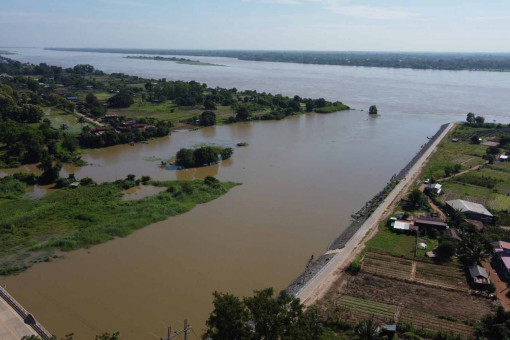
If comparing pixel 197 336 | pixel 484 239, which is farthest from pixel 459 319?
pixel 197 336

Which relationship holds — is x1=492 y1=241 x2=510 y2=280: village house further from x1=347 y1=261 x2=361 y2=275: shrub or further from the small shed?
x1=347 y1=261 x2=361 y2=275: shrub

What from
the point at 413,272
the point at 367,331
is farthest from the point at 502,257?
the point at 367,331

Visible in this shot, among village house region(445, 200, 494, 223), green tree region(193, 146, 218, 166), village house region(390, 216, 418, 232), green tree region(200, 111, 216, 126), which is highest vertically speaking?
green tree region(200, 111, 216, 126)

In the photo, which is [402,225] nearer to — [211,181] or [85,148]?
[211,181]

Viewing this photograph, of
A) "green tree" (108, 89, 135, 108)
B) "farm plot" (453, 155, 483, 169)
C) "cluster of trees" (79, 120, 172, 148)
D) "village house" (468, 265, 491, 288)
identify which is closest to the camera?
"village house" (468, 265, 491, 288)

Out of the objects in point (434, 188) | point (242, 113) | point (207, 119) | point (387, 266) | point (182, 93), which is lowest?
point (387, 266)

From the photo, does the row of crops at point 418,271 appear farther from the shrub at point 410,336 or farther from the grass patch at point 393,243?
the shrub at point 410,336

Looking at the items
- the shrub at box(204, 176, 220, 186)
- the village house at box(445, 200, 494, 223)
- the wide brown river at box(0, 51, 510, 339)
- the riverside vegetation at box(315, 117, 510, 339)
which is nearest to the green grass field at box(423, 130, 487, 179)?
the wide brown river at box(0, 51, 510, 339)

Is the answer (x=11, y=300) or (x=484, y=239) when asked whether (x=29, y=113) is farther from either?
(x=484, y=239)
